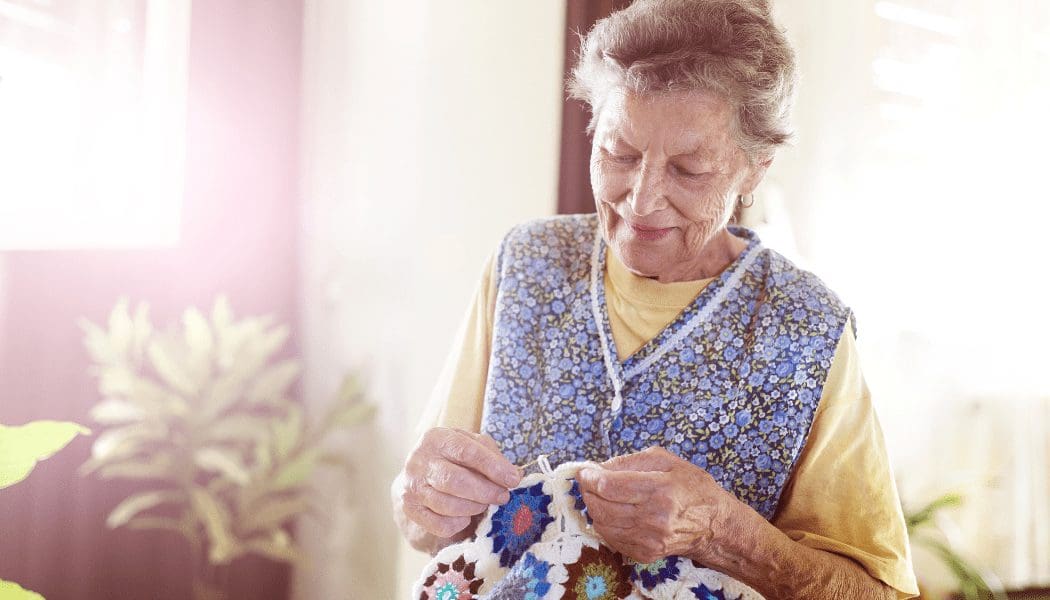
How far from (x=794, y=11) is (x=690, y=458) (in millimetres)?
1812

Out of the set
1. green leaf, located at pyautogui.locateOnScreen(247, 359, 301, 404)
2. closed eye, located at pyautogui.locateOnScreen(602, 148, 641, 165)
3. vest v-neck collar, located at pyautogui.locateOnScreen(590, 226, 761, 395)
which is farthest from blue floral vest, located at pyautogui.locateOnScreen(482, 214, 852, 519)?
green leaf, located at pyautogui.locateOnScreen(247, 359, 301, 404)

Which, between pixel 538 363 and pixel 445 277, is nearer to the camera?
pixel 538 363

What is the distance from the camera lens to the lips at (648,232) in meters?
1.17

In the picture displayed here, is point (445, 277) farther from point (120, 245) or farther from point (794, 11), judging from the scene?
point (794, 11)

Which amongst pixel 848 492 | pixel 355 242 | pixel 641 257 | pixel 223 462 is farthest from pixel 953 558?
pixel 223 462

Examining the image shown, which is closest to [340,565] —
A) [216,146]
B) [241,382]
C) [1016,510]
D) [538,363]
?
[241,382]

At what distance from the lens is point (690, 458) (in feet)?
3.91

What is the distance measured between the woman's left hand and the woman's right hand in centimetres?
11

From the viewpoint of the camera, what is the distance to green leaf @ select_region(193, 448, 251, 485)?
205cm

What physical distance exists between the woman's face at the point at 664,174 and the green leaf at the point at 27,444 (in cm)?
73

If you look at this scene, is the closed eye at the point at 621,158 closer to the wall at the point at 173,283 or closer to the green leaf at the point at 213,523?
the wall at the point at 173,283

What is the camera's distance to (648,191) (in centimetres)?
113

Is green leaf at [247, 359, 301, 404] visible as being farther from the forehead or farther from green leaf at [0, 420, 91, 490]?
the forehead

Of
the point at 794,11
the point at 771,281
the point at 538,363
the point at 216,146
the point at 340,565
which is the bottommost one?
the point at 340,565
